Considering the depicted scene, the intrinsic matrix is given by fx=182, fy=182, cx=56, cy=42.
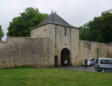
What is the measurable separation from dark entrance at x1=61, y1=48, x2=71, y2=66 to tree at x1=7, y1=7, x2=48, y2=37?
16.7 meters

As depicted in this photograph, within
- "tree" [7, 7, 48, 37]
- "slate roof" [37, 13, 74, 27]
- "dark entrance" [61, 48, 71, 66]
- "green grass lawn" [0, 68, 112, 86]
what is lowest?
"green grass lawn" [0, 68, 112, 86]

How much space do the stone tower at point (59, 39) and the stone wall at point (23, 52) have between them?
1.41m

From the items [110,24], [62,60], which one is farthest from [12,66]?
[110,24]

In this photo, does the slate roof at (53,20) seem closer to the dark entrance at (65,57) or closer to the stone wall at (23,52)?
the stone wall at (23,52)

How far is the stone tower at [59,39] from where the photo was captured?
105 feet

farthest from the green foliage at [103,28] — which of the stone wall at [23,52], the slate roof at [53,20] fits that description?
the stone wall at [23,52]

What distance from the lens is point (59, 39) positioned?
109ft

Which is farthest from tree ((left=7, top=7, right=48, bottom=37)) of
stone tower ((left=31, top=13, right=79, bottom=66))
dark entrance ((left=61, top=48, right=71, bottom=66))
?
dark entrance ((left=61, top=48, right=71, bottom=66))

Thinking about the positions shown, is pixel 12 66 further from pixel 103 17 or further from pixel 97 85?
pixel 103 17

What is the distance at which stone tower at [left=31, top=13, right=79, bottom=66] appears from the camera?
32.2m

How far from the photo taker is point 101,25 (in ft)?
165

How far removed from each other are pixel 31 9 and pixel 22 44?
28.1 meters

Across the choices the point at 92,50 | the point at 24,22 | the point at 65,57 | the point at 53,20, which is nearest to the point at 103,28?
the point at 92,50

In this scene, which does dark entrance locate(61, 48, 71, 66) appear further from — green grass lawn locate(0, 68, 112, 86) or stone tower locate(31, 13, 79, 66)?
green grass lawn locate(0, 68, 112, 86)
